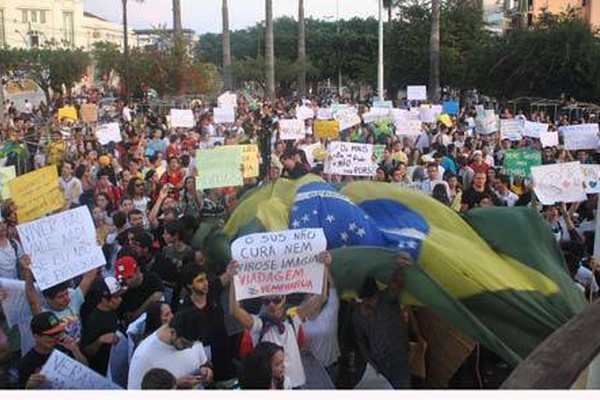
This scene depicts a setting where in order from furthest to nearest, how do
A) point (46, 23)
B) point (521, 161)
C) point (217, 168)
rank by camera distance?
point (46, 23), point (521, 161), point (217, 168)

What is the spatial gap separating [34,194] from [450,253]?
3.72 meters

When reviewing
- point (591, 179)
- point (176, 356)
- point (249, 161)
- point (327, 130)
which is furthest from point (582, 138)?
point (176, 356)

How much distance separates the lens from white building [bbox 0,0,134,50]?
7800 centimetres

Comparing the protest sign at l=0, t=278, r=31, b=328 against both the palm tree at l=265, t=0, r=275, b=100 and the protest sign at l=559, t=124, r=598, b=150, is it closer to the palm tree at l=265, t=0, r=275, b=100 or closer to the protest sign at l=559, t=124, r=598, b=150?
the protest sign at l=559, t=124, r=598, b=150

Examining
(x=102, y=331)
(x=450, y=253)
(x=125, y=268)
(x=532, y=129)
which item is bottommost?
(x=102, y=331)

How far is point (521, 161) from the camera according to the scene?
10.3 m

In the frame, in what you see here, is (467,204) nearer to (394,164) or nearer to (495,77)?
(394,164)

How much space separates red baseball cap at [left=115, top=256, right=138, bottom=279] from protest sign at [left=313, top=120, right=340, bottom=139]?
32.2 feet

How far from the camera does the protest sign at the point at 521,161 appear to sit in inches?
399

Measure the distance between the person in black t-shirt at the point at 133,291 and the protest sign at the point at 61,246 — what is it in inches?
6.4

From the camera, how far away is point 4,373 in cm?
494

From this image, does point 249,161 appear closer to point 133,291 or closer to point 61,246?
point 133,291

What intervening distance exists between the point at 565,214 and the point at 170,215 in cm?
397

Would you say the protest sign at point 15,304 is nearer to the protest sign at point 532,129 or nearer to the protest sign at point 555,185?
the protest sign at point 555,185
